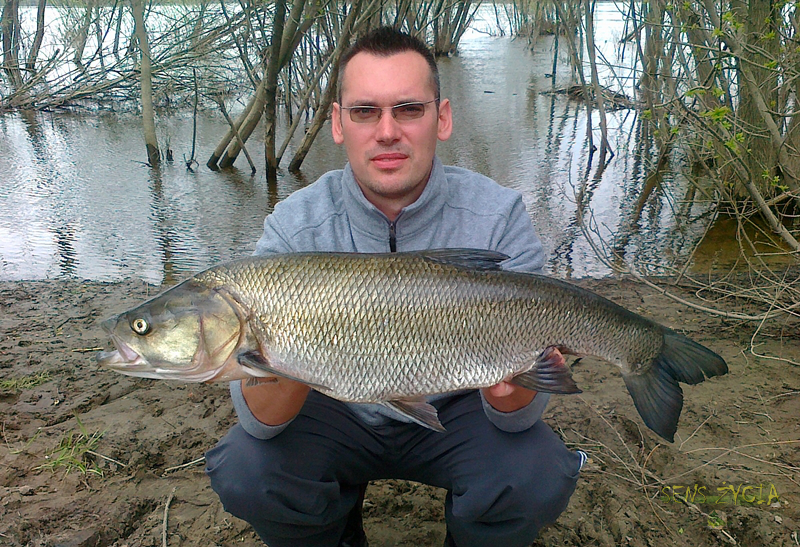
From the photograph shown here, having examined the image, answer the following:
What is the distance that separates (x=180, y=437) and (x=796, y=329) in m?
3.30

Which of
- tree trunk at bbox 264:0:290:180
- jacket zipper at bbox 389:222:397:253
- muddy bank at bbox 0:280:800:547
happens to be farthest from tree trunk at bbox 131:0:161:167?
jacket zipper at bbox 389:222:397:253

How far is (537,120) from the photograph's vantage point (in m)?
12.1

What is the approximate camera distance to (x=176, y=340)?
194 centimetres

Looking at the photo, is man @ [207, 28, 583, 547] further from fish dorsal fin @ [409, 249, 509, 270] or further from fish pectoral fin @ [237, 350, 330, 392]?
fish dorsal fin @ [409, 249, 509, 270]

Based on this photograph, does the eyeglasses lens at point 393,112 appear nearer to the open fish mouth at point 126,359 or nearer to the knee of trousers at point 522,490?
the open fish mouth at point 126,359

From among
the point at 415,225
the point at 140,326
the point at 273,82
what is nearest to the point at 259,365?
the point at 140,326

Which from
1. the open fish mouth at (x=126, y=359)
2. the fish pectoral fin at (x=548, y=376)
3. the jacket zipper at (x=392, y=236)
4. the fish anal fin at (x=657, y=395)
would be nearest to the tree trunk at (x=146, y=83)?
the jacket zipper at (x=392, y=236)

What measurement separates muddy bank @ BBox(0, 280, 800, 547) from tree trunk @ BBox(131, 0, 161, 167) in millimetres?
5301

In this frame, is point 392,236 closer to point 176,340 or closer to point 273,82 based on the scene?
point 176,340

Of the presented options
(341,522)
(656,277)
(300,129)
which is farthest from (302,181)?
(341,522)

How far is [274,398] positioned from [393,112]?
3.53 ft

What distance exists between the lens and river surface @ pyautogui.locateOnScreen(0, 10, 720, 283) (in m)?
5.65

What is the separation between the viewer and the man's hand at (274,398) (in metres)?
2.06

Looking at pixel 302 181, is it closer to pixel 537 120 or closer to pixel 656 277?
pixel 656 277
